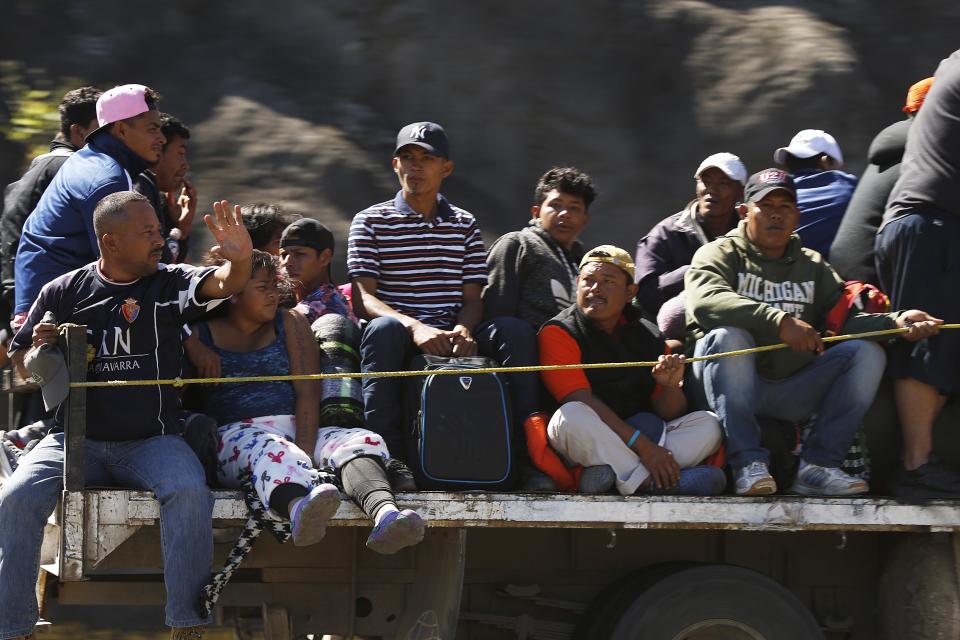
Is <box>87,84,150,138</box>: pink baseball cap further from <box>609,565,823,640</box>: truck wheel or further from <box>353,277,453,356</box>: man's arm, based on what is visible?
<box>609,565,823,640</box>: truck wheel

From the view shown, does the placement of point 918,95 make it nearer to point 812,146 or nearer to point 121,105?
point 812,146

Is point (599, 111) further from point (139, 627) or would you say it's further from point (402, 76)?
point (139, 627)

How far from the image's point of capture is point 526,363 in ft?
16.8

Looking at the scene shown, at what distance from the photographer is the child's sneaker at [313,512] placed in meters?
4.31

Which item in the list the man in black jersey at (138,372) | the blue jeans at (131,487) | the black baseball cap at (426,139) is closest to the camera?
the blue jeans at (131,487)

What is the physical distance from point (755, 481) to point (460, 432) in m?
1.16

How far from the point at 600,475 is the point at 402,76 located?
5.45 metres

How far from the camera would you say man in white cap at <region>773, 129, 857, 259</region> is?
5.91 metres

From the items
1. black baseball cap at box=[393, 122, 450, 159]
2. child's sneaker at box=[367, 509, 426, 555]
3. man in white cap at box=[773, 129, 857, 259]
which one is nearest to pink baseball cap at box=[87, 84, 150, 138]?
black baseball cap at box=[393, 122, 450, 159]

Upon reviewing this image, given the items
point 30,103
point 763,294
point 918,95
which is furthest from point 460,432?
point 30,103

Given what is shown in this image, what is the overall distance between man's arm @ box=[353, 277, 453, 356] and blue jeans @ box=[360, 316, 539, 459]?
5 cm

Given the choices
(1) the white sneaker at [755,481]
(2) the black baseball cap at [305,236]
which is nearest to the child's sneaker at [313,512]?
(2) the black baseball cap at [305,236]

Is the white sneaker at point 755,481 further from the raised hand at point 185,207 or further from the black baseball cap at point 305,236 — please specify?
the raised hand at point 185,207

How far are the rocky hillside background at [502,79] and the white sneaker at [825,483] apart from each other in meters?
4.35
